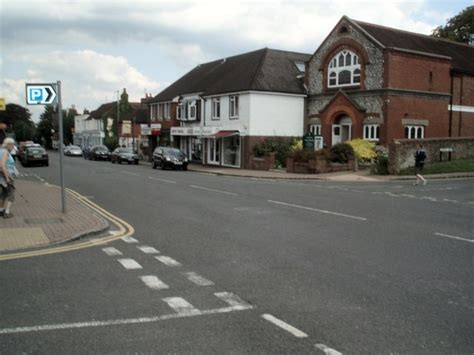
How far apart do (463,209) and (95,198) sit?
1125 centimetres

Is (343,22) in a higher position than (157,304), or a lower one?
higher

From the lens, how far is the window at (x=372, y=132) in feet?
108

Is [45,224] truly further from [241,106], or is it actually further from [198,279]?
[241,106]

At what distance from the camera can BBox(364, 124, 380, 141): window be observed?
108 feet

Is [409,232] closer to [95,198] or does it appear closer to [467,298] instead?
[467,298]

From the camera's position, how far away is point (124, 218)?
12.4 meters

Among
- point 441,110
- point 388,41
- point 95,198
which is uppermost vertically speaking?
point 388,41

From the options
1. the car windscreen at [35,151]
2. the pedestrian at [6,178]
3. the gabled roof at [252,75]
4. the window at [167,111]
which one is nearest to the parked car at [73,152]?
the window at [167,111]

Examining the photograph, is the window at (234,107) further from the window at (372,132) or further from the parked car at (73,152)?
the parked car at (73,152)

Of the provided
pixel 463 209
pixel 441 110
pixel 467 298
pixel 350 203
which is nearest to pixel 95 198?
pixel 350 203

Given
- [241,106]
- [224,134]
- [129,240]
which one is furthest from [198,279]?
[224,134]

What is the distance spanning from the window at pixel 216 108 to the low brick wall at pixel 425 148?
54.7 ft

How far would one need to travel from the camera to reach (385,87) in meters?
32.2

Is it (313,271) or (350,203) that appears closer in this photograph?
(313,271)
